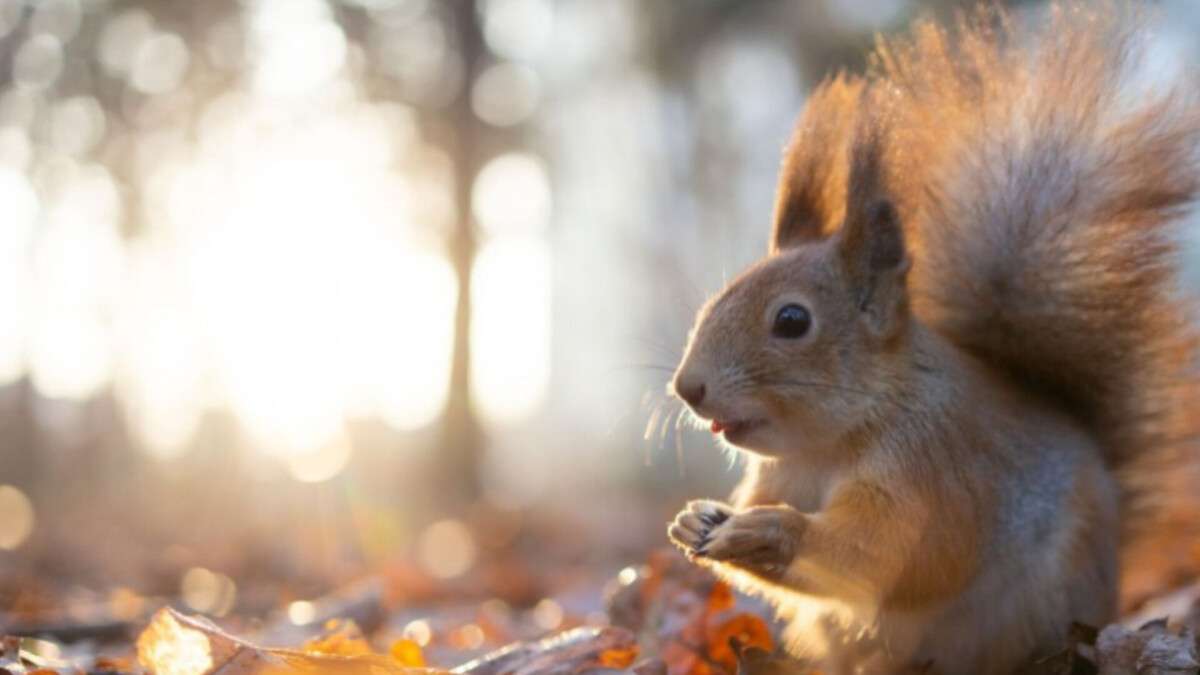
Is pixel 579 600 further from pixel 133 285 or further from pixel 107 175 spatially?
pixel 133 285

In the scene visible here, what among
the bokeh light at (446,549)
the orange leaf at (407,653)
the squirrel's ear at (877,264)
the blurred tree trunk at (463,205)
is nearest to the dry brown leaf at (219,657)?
the orange leaf at (407,653)

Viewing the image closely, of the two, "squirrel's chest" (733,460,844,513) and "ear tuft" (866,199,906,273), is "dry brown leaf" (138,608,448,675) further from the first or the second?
"ear tuft" (866,199,906,273)

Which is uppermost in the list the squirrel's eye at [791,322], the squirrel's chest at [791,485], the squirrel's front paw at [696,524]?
the squirrel's eye at [791,322]

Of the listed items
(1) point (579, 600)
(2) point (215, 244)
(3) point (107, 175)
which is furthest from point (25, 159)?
(1) point (579, 600)

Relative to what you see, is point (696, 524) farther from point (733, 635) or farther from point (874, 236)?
point (874, 236)

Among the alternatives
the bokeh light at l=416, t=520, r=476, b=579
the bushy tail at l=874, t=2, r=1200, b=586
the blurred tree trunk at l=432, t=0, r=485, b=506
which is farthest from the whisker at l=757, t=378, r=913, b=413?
the blurred tree trunk at l=432, t=0, r=485, b=506

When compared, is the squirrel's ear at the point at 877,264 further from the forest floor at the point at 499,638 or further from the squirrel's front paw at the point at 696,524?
the forest floor at the point at 499,638

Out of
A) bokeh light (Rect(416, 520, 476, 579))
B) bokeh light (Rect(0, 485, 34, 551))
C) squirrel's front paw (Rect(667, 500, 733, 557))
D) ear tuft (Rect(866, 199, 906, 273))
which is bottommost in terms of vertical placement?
squirrel's front paw (Rect(667, 500, 733, 557))
